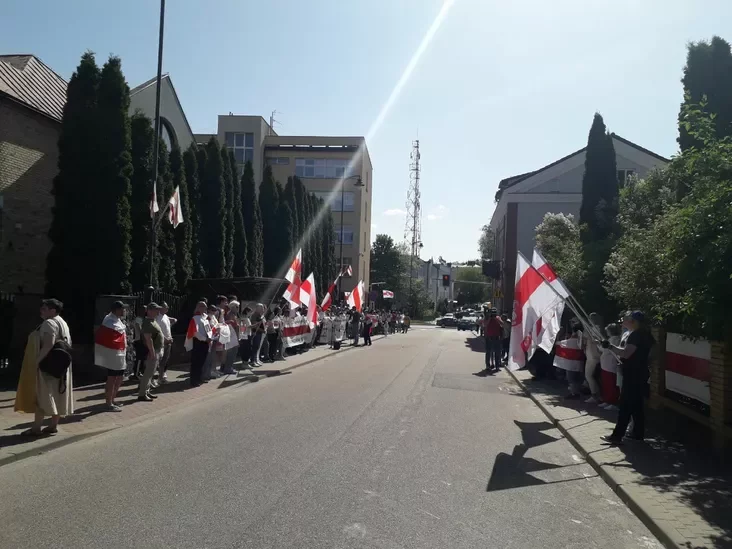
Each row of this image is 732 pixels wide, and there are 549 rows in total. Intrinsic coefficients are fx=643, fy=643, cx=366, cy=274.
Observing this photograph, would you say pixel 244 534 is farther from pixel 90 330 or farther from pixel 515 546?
pixel 90 330

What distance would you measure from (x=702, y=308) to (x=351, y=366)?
13.7 m

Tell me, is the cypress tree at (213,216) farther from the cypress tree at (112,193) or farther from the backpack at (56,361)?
the backpack at (56,361)

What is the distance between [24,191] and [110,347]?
11790 mm

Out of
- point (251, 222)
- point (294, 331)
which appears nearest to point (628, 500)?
point (294, 331)

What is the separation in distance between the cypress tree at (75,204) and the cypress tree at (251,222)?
1304cm

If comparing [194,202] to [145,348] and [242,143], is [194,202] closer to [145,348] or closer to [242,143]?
[145,348]

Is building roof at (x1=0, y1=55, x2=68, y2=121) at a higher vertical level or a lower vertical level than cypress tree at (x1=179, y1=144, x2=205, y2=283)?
higher

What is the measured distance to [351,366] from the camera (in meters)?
20.0

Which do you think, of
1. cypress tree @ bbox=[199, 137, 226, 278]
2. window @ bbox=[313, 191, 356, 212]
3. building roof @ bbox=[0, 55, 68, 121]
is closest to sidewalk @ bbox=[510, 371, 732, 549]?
cypress tree @ bbox=[199, 137, 226, 278]

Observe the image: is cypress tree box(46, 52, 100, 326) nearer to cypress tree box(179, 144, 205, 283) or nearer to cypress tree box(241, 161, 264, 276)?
cypress tree box(179, 144, 205, 283)

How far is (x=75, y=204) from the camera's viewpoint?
15.1 metres

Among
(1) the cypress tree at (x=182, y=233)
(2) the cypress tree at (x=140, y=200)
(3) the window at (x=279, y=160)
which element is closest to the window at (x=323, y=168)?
(3) the window at (x=279, y=160)

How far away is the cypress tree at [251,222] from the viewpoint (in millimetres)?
28531

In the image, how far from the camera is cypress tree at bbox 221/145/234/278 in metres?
25.1
